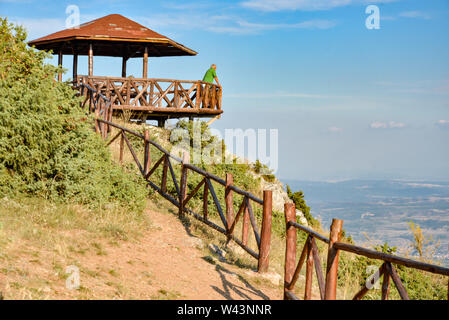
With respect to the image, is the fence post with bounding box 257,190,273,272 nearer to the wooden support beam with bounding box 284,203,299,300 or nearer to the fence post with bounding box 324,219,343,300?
the wooden support beam with bounding box 284,203,299,300

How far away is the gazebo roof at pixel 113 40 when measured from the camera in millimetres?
21219

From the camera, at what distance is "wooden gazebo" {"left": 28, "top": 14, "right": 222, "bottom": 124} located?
20578 millimetres

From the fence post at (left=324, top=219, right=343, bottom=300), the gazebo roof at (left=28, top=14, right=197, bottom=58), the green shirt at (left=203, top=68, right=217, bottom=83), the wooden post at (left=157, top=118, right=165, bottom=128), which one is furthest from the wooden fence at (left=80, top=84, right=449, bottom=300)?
the green shirt at (left=203, top=68, right=217, bottom=83)

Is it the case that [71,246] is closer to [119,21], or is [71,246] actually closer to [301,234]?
[301,234]

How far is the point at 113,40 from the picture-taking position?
68.8 feet

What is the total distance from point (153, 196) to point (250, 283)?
4.96 metres

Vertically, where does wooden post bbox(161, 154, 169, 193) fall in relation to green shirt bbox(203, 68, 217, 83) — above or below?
below

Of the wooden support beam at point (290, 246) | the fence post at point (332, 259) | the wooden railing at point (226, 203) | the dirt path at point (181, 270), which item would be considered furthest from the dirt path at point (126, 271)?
the fence post at point (332, 259)

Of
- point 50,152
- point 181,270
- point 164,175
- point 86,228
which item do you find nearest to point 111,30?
point 164,175

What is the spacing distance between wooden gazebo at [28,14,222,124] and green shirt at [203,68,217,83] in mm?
359

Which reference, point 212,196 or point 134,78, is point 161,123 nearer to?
point 134,78

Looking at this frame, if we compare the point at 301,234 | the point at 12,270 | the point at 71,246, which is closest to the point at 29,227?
the point at 71,246

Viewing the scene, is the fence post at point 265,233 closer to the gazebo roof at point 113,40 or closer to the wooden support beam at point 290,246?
the wooden support beam at point 290,246

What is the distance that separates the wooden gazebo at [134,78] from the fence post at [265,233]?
1239cm
